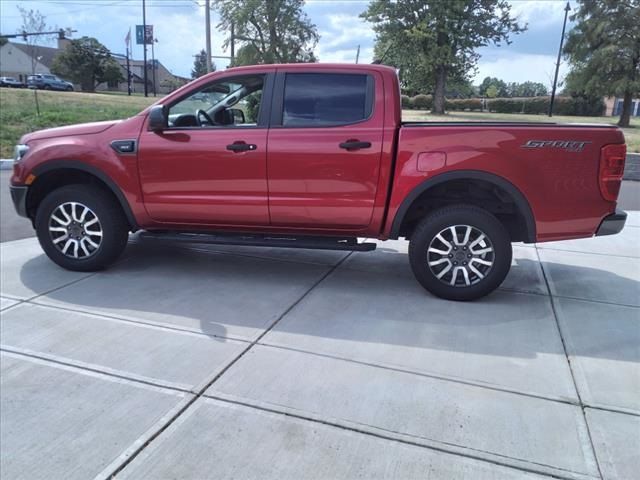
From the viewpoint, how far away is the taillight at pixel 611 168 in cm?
407

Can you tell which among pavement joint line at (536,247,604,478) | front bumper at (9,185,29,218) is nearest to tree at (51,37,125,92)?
front bumper at (9,185,29,218)

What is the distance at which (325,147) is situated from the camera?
14.5ft

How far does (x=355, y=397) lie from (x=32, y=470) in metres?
1.66

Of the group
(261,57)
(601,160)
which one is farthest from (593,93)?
(601,160)

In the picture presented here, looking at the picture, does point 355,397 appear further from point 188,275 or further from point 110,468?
point 188,275

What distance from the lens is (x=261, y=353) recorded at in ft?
11.5

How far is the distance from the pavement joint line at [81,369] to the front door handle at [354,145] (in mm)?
2356

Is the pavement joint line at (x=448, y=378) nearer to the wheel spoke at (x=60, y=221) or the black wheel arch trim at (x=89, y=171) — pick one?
the black wheel arch trim at (x=89, y=171)

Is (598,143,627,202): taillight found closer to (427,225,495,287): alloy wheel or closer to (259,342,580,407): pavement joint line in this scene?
(427,225,495,287): alloy wheel

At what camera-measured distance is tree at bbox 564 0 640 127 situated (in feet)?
96.9

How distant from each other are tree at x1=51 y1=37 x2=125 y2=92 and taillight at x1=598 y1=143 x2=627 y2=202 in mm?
68995

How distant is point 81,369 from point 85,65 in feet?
226

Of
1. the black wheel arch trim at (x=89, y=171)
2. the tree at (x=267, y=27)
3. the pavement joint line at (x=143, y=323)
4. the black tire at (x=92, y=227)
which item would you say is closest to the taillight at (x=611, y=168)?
the pavement joint line at (x=143, y=323)

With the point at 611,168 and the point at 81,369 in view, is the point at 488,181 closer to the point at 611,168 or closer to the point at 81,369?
the point at 611,168
